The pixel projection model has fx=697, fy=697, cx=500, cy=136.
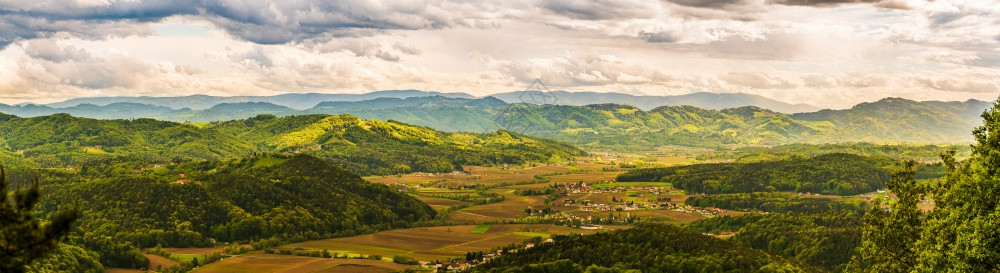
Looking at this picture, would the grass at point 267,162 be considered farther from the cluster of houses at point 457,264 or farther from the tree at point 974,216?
the tree at point 974,216

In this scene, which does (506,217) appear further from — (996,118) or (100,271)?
(996,118)

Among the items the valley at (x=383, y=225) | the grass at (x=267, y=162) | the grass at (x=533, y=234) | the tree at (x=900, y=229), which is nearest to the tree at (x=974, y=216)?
the tree at (x=900, y=229)

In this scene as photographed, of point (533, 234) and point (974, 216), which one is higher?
point (974, 216)

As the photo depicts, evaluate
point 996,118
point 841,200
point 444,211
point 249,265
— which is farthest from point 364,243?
point 841,200

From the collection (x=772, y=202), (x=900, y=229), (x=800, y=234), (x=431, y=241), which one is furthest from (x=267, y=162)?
(x=900, y=229)

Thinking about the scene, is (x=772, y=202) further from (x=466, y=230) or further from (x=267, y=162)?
(x=267, y=162)
